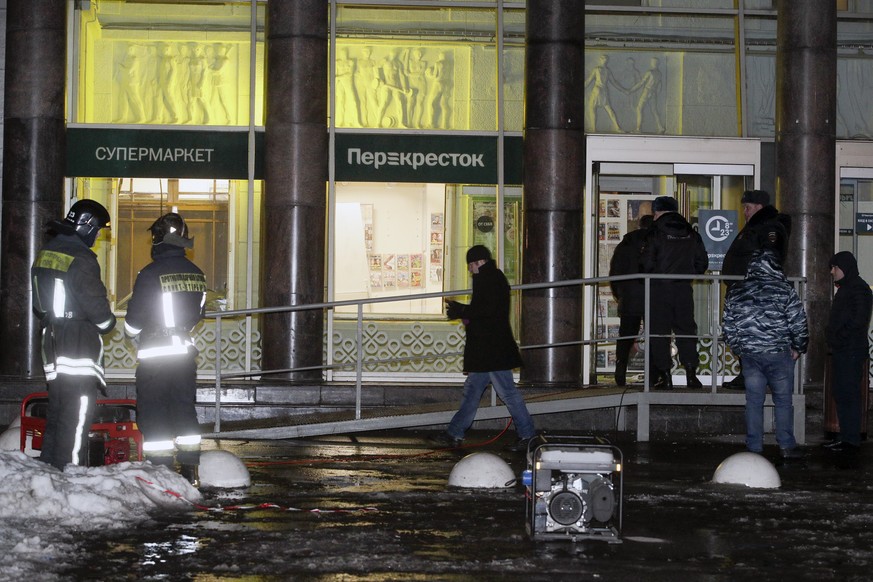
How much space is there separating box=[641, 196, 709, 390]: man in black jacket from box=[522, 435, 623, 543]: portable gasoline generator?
242 inches

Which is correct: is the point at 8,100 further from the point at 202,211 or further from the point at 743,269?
the point at 743,269

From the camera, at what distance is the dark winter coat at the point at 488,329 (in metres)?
11.7

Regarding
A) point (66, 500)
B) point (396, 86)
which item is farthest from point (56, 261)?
point (396, 86)

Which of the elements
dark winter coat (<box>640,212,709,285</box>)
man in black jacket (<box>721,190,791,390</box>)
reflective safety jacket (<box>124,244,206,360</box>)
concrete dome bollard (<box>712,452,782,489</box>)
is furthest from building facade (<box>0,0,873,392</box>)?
reflective safety jacket (<box>124,244,206,360</box>)

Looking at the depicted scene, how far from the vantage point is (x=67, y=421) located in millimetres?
8281

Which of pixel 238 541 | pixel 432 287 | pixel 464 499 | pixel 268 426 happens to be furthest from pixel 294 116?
pixel 238 541

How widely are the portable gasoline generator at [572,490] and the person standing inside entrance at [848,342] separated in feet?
18.1

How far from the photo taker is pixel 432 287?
1598cm

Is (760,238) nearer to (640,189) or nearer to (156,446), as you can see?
(640,189)

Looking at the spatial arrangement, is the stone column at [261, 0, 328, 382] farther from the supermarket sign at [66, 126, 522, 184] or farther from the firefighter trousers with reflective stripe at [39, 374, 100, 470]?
the firefighter trousers with reflective stripe at [39, 374, 100, 470]

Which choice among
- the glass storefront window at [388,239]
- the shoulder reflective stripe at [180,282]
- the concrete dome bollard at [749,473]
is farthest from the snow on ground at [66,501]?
the glass storefront window at [388,239]

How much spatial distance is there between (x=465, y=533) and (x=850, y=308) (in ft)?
19.2

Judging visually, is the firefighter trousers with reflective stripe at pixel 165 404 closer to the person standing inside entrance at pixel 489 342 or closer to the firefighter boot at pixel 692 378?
the person standing inside entrance at pixel 489 342

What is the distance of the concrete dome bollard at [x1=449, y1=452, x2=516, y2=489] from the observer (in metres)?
9.06
